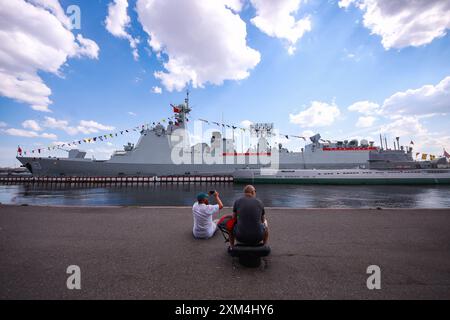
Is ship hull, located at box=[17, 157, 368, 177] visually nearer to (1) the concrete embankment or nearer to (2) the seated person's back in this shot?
(1) the concrete embankment

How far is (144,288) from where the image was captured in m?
2.42

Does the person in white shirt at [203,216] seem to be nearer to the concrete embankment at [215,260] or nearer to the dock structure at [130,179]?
the concrete embankment at [215,260]

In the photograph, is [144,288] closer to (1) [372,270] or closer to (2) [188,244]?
(2) [188,244]

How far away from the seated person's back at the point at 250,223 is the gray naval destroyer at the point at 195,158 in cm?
3362

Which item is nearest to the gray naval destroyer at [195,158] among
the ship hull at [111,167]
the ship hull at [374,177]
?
the ship hull at [111,167]

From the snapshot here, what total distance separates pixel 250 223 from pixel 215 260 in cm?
101

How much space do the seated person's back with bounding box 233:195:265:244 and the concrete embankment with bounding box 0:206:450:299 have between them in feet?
1.63

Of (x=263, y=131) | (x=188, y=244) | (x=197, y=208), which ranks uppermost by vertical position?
(x=263, y=131)

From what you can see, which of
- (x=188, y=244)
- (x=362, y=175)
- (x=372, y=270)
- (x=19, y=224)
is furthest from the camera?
(x=362, y=175)

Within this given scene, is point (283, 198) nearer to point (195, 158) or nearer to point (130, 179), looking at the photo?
point (195, 158)

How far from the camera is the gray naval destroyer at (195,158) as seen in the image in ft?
122
